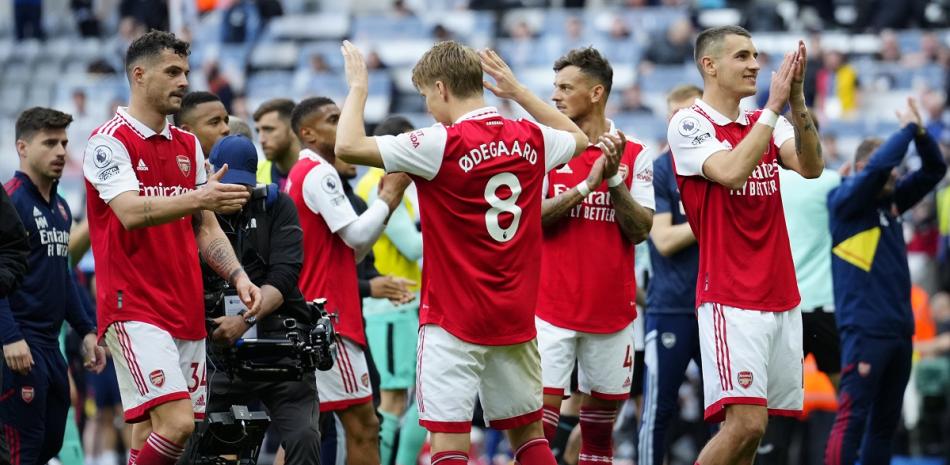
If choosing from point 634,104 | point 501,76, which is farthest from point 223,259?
point 634,104

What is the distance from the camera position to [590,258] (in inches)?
337

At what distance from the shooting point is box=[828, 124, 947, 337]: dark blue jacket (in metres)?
9.69

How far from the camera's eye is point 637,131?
65.1ft

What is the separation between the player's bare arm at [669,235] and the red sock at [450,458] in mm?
2984

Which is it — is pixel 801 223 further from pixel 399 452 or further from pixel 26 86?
pixel 26 86

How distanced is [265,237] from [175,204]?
3.54ft

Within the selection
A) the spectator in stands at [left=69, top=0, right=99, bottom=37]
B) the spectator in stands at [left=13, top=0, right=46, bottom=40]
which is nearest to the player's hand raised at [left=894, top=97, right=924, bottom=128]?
the spectator in stands at [left=69, top=0, right=99, bottom=37]

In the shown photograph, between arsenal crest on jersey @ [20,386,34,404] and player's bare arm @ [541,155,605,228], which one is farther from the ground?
player's bare arm @ [541,155,605,228]

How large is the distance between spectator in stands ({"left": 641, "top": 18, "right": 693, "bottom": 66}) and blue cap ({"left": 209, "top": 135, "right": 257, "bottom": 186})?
1502cm

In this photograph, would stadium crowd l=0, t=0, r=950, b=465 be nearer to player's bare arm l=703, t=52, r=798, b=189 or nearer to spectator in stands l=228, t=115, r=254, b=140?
player's bare arm l=703, t=52, r=798, b=189

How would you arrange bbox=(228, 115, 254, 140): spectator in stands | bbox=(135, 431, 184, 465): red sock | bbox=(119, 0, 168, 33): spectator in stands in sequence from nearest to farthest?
bbox=(135, 431, 184, 465): red sock
bbox=(228, 115, 254, 140): spectator in stands
bbox=(119, 0, 168, 33): spectator in stands

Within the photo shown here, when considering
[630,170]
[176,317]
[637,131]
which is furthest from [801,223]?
[637,131]

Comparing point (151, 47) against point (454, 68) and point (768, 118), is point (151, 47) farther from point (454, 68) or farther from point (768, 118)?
point (768, 118)

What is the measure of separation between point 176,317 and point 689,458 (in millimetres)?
7449
